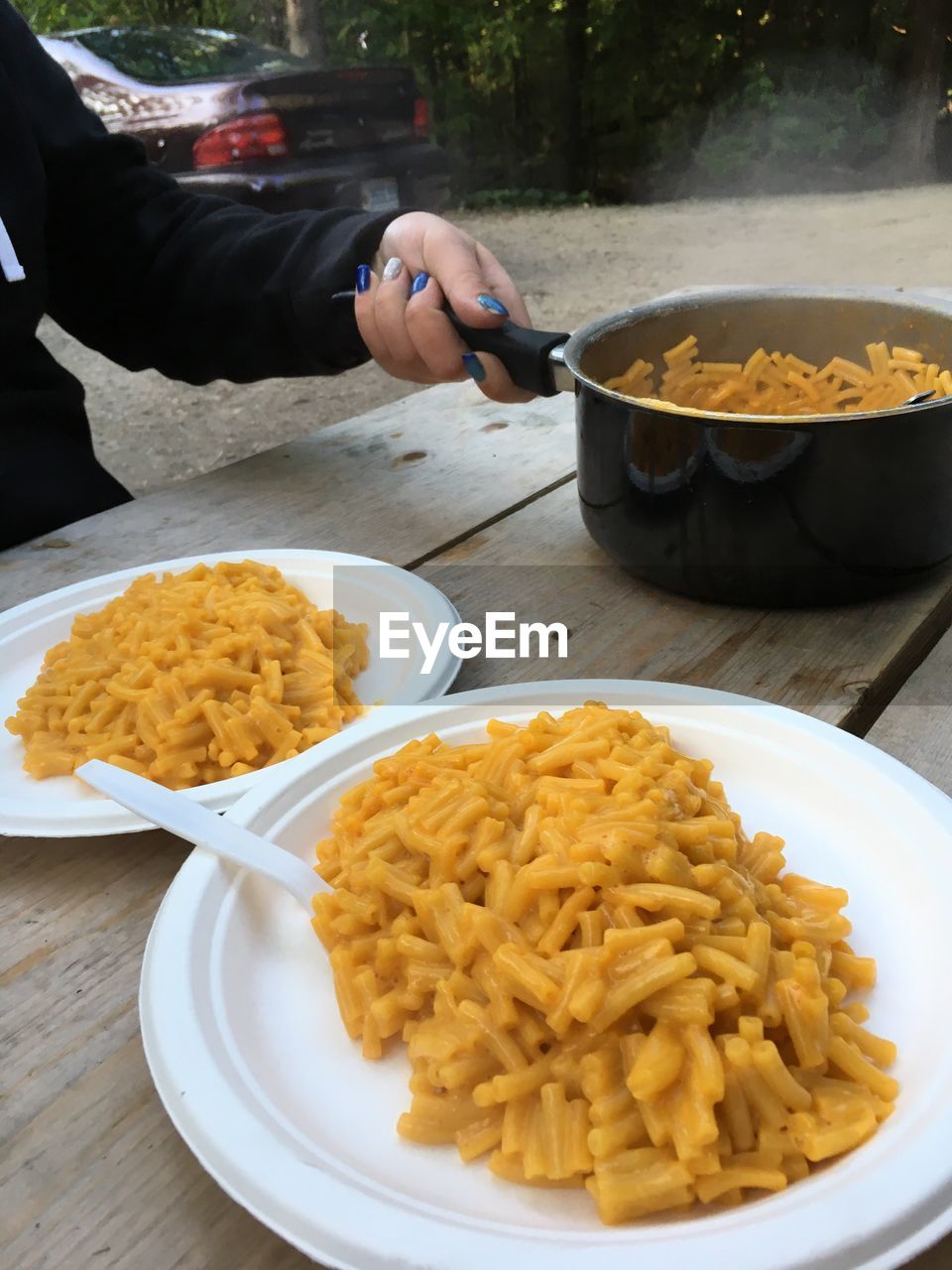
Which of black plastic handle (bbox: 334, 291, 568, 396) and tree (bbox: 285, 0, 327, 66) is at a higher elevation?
tree (bbox: 285, 0, 327, 66)

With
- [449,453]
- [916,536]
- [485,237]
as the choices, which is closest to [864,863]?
[916,536]

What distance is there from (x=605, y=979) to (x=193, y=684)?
1.62 ft

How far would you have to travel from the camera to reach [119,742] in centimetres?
90

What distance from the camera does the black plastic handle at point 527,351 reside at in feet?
3.74

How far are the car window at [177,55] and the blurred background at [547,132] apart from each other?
13 millimetres

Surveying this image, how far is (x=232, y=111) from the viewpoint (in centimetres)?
476

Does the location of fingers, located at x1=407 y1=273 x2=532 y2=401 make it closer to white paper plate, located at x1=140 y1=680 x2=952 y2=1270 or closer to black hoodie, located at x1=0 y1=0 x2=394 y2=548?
black hoodie, located at x1=0 y1=0 x2=394 y2=548

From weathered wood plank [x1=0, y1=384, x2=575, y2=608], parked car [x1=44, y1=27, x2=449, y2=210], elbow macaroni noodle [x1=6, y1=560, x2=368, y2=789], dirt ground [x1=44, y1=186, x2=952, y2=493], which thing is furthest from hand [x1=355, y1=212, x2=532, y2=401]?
parked car [x1=44, y1=27, x2=449, y2=210]

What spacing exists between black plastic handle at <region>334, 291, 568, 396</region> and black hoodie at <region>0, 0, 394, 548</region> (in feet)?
1.42

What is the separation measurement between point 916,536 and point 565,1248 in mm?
778

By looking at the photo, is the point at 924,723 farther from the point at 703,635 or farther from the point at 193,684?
the point at 193,684

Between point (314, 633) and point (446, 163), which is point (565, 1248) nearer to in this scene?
point (314, 633)

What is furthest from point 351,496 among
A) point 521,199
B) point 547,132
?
point 547,132

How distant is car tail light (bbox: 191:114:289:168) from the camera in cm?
475
